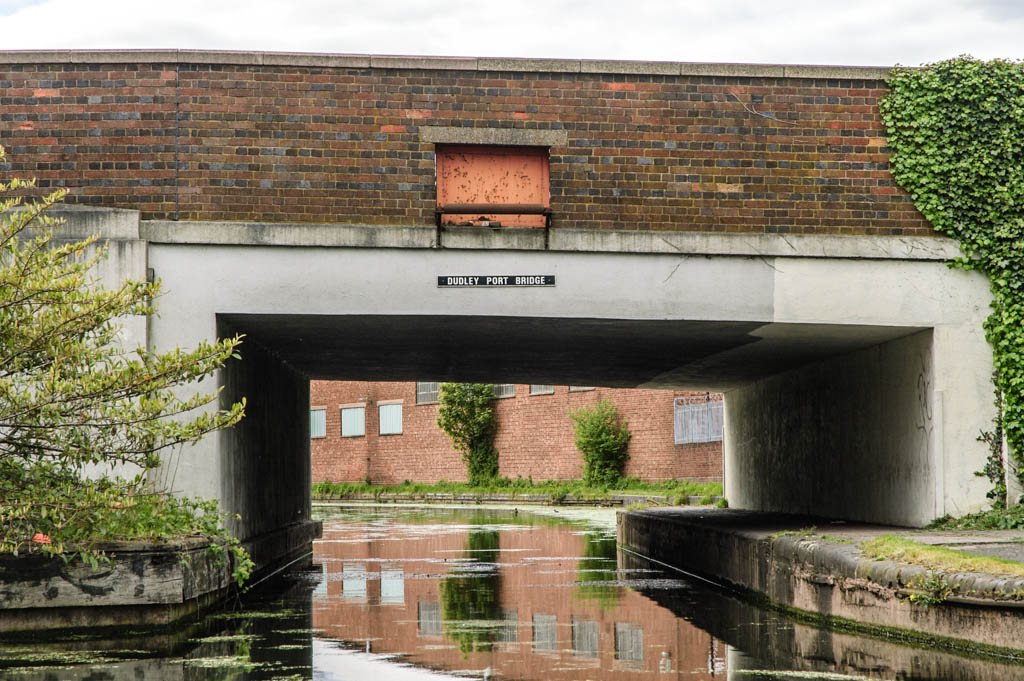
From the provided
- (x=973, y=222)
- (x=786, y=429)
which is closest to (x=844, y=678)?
(x=973, y=222)

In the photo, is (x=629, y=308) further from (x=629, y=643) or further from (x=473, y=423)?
(x=473, y=423)

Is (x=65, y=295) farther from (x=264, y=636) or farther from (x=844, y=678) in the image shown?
(x=844, y=678)

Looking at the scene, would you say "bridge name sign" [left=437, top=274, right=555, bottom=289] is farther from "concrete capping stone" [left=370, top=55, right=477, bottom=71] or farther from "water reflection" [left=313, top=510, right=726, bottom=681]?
"water reflection" [left=313, top=510, right=726, bottom=681]

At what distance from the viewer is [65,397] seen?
909 cm

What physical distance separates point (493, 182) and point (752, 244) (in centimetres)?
267

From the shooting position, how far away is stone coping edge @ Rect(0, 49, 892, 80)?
481 inches

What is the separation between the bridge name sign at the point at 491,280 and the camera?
12.3 m

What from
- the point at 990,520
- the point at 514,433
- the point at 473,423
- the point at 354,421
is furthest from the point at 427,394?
the point at 990,520

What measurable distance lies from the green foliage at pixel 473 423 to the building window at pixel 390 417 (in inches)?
166

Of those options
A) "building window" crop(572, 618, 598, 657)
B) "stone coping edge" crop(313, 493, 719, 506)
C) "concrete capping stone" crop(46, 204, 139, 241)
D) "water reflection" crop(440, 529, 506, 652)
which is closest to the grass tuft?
"building window" crop(572, 618, 598, 657)

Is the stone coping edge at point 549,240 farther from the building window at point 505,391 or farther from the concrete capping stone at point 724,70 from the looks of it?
the building window at point 505,391

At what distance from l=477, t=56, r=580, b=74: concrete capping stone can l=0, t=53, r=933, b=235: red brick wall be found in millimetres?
71

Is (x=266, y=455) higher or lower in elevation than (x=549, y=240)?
lower

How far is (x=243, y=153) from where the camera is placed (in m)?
12.3
